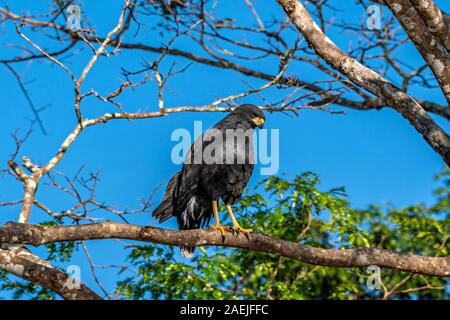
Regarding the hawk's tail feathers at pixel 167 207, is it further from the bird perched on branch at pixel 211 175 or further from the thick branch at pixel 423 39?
the thick branch at pixel 423 39

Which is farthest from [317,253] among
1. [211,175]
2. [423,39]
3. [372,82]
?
[423,39]

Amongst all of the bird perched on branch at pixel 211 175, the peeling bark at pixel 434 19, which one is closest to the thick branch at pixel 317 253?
the bird perched on branch at pixel 211 175

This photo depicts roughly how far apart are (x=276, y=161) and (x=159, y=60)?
159 centimetres

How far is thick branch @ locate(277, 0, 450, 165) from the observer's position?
5.16 meters

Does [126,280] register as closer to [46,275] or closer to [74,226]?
[46,275]

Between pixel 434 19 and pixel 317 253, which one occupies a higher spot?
pixel 434 19

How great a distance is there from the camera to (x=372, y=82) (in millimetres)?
5387

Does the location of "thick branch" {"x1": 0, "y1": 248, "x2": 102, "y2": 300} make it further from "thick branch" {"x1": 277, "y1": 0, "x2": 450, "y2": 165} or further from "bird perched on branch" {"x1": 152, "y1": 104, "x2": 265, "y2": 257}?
"thick branch" {"x1": 277, "y1": 0, "x2": 450, "y2": 165}

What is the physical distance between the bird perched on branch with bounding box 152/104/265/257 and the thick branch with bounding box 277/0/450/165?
100 cm

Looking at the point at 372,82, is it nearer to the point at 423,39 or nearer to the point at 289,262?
the point at 423,39

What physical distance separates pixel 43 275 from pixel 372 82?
2.99 metres

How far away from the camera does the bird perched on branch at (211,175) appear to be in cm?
572

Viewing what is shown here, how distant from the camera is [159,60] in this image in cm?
692

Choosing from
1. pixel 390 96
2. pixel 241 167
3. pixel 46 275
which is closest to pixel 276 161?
pixel 241 167
